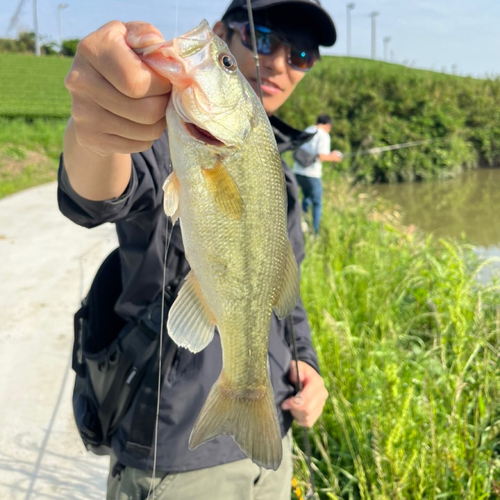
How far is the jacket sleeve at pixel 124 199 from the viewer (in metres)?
1.26

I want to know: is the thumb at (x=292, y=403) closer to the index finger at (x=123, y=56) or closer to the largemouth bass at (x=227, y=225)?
the largemouth bass at (x=227, y=225)

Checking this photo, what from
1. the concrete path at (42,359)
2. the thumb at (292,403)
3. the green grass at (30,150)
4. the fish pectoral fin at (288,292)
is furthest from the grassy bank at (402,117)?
the fish pectoral fin at (288,292)

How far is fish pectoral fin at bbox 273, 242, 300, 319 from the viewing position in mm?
1247

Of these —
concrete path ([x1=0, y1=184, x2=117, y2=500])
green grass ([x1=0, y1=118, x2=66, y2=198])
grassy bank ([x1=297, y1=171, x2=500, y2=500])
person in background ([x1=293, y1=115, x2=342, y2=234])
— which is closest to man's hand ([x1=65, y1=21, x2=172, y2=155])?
grassy bank ([x1=297, y1=171, x2=500, y2=500])

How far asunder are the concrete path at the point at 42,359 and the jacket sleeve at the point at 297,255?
1.41 meters

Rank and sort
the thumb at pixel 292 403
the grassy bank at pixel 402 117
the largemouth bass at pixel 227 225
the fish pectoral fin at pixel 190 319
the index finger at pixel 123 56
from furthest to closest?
the grassy bank at pixel 402 117 → the thumb at pixel 292 403 → the fish pectoral fin at pixel 190 319 → the largemouth bass at pixel 227 225 → the index finger at pixel 123 56

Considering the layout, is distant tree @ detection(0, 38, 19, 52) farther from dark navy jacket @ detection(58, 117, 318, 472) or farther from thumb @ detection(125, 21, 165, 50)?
thumb @ detection(125, 21, 165, 50)

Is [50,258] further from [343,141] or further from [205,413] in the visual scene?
[343,141]

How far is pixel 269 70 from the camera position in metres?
2.09

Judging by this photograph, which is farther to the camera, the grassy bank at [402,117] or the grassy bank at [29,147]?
the grassy bank at [402,117]

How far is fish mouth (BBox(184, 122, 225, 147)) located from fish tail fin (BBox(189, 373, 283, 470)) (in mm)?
602

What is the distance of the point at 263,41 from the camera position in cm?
206

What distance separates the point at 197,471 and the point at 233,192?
2.95 ft

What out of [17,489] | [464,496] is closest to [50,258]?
[17,489]
